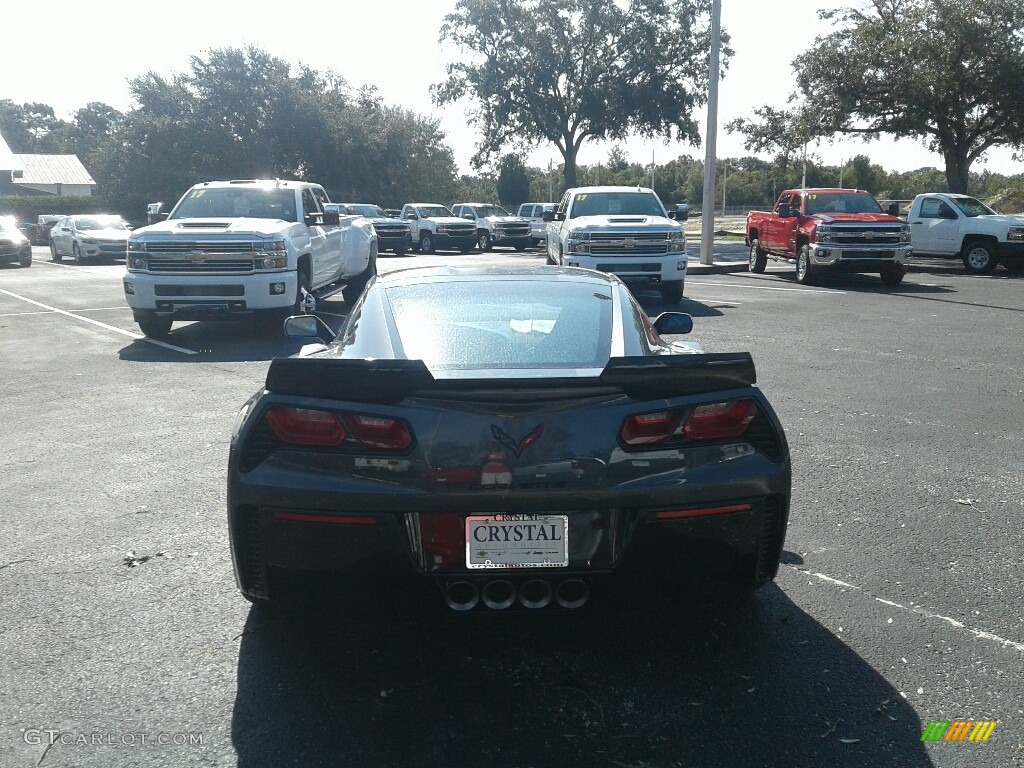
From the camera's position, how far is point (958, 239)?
23.2 metres

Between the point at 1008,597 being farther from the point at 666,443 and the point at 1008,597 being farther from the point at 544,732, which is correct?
the point at 544,732

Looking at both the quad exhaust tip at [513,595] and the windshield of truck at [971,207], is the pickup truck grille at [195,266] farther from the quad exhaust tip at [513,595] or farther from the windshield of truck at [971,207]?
the windshield of truck at [971,207]

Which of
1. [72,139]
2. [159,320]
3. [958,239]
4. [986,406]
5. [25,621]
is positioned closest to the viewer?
[25,621]

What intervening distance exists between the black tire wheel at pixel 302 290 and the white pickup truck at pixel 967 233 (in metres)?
15.8

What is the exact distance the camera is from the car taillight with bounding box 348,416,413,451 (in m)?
3.30

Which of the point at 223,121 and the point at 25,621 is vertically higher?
the point at 223,121

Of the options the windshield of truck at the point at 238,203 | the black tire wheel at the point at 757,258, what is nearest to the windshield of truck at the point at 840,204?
the black tire wheel at the point at 757,258

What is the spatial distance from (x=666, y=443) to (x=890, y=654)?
3.74ft

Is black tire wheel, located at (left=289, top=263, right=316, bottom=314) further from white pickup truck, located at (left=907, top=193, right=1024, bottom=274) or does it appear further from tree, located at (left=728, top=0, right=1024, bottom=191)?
tree, located at (left=728, top=0, right=1024, bottom=191)

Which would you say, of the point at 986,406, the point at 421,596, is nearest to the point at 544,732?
the point at 421,596

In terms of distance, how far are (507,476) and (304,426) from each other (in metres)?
0.73

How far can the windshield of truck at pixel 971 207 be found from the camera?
2323cm

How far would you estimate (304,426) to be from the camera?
11.1ft

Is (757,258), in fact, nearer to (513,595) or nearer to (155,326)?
(155,326)
